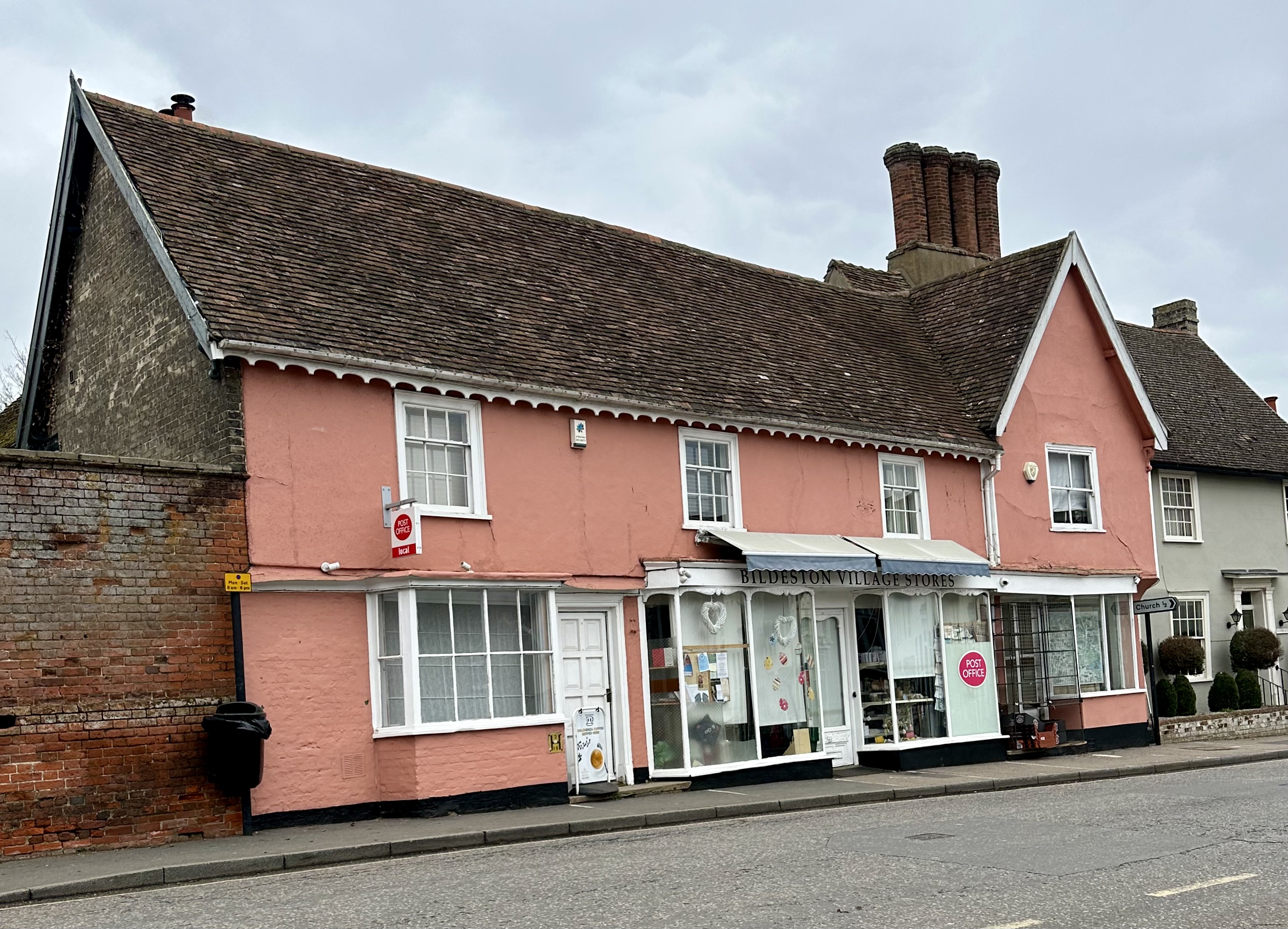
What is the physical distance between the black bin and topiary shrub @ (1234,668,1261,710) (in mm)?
23036

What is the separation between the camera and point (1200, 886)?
9.55 meters

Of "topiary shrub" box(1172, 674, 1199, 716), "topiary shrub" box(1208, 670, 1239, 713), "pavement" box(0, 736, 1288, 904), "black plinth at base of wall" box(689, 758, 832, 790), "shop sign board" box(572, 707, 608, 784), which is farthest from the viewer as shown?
"topiary shrub" box(1208, 670, 1239, 713)

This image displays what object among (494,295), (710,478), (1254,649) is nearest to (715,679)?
(710,478)

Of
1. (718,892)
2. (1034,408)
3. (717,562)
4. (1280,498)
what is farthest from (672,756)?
(1280,498)

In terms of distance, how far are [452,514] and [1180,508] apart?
65.9 ft

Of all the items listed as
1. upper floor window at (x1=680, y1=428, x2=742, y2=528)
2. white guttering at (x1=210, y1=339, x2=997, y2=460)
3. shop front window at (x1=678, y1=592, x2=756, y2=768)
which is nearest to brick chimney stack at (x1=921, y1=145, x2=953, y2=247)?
white guttering at (x1=210, y1=339, x2=997, y2=460)

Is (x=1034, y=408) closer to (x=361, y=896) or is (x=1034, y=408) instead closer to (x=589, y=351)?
(x=589, y=351)

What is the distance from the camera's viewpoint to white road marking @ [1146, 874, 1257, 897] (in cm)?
927

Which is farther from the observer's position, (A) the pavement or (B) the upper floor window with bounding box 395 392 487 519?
(B) the upper floor window with bounding box 395 392 487 519

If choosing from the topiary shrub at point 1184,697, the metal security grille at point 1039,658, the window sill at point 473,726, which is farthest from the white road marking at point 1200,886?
the topiary shrub at point 1184,697

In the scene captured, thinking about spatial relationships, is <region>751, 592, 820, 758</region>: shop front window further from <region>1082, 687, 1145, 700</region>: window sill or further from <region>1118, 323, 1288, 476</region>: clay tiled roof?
<region>1118, 323, 1288, 476</region>: clay tiled roof

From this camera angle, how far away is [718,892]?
9695mm

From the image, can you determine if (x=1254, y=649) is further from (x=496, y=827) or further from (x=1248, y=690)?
(x=496, y=827)

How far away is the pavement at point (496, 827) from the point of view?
11.3 metres
